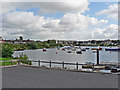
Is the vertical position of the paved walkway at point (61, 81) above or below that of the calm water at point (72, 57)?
above

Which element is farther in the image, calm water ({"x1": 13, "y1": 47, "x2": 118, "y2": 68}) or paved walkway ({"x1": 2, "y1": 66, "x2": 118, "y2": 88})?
calm water ({"x1": 13, "y1": 47, "x2": 118, "y2": 68})

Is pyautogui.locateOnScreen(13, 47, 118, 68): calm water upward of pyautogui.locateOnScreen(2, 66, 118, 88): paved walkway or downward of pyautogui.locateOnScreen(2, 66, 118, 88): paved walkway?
downward

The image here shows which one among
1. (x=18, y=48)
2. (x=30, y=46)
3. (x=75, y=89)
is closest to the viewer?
(x=75, y=89)

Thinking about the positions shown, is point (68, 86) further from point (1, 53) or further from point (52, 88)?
point (1, 53)

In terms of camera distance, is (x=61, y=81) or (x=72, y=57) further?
(x=72, y=57)

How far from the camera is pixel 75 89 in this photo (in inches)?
440

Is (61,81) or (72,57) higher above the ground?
(61,81)

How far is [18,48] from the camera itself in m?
147

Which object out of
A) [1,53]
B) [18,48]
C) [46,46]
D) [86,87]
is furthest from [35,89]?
[46,46]

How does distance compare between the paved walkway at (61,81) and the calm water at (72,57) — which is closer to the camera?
the paved walkway at (61,81)

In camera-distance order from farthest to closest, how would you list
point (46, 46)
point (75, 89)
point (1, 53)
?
1. point (46, 46)
2. point (1, 53)
3. point (75, 89)

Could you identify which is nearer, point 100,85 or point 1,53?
point 100,85

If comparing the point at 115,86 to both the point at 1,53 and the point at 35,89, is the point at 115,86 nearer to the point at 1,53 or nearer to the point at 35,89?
the point at 35,89

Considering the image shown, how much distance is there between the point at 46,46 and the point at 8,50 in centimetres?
14497
